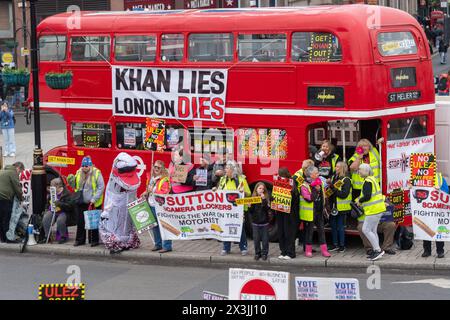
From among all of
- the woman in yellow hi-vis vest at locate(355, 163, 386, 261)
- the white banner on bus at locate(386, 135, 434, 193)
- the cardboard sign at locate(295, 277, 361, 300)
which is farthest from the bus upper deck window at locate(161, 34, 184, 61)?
the cardboard sign at locate(295, 277, 361, 300)

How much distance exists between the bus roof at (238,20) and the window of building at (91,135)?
1.86m

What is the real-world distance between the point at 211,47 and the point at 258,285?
29.5 ft

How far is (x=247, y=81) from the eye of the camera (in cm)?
1739

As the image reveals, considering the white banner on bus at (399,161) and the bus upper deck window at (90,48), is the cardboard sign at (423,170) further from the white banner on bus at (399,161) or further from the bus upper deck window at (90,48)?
the bus upper deck window at (90,48)

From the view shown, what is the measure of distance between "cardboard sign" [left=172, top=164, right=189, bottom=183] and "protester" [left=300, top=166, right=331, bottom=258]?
270 centimetres

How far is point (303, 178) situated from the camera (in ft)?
51.7

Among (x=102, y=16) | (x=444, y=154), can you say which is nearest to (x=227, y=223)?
(x=444, y=154)

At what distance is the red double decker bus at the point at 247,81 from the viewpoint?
16.3 m

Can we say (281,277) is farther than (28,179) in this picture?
No

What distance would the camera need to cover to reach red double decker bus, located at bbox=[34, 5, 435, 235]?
16.3 metres

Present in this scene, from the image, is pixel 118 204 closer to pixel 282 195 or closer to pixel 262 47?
pixel 282 195
